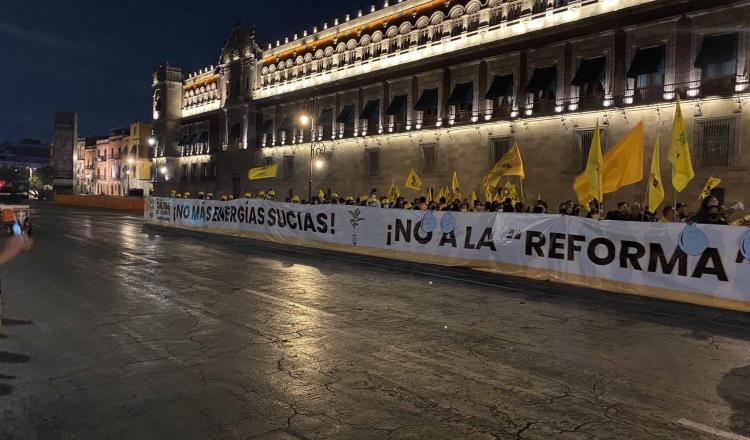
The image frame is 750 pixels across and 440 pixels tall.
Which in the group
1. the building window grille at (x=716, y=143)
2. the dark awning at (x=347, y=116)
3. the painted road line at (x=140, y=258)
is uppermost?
the dark awning at (x=347, y=116)

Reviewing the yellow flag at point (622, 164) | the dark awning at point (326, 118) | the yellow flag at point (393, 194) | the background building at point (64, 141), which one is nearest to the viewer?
the yellow flag at point (622, 164)

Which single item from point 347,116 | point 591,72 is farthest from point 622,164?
point 347,116

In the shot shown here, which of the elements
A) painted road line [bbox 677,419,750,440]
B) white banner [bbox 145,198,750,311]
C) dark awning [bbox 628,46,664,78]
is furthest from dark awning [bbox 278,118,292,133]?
painted road line [bbox 677,419,750,440]

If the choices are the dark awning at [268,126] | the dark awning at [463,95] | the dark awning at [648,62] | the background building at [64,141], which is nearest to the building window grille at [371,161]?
the dark awning at [463,95]

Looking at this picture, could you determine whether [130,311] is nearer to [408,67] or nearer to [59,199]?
[408,67]

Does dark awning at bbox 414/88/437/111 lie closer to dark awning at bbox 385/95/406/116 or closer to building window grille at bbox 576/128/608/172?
dark awning at bbox 385/95/406/116

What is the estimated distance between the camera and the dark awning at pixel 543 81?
99.2ft

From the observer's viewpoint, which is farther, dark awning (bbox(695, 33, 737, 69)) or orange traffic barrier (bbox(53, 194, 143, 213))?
orange traffic barrier (bbox(53, 194, 143, 213))

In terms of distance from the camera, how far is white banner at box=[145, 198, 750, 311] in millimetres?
9562

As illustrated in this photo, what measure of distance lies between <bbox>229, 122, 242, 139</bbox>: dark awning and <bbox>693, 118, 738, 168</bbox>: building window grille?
1773 inches

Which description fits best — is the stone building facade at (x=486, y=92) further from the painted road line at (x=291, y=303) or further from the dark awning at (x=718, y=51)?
the painted road line at (x=291, y=303)

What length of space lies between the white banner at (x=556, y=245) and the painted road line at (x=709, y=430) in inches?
235

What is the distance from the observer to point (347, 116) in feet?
145

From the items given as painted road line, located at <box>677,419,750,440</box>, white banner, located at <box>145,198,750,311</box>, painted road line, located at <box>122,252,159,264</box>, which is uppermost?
white banner, located at <box>145,198,750,311</box>
